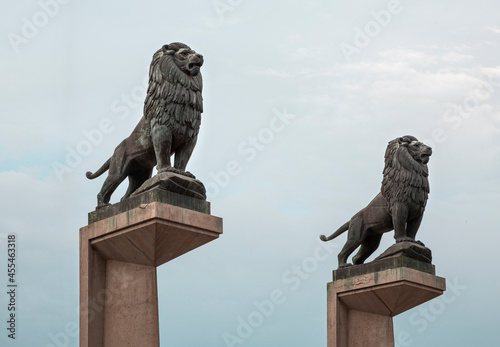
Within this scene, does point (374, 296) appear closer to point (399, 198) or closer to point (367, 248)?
point (367, 248)

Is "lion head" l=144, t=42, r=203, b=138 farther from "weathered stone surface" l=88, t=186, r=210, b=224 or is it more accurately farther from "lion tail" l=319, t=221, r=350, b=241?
"lion tail" l=319, t=221, r=350, b=241

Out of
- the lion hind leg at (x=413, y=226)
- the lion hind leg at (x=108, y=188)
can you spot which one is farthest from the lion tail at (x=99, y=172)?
the lion hind leg at (x=413, y=226)

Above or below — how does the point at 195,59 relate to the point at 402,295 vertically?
above

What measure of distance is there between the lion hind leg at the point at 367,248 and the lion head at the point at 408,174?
0.86 meters

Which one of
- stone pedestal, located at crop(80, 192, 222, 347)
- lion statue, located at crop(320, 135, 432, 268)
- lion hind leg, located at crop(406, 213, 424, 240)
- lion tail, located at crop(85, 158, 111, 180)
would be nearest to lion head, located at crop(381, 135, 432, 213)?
lion statue, located at crop(320, 135, 432, 268)

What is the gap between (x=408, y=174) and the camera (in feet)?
58.1

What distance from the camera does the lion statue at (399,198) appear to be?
17656 mm

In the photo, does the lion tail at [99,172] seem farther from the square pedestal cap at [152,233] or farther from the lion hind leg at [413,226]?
the lion hind leg at [413,226]

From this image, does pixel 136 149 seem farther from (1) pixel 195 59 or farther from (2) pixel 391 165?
(2) pixel 391 165

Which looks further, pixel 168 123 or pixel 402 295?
pixel 402 295

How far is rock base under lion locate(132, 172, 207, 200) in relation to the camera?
46.6 feet

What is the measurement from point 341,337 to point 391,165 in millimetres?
2763

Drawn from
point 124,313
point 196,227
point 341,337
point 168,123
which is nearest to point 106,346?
point 124,313

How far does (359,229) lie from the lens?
18469mm
